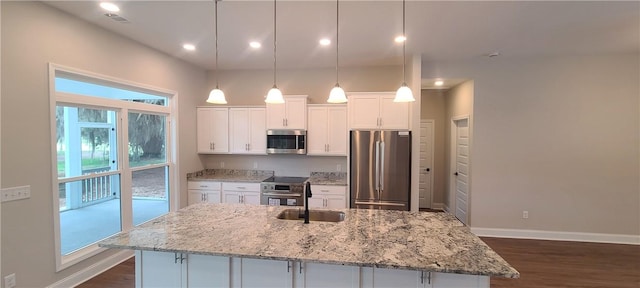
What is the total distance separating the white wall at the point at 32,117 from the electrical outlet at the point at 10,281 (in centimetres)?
4

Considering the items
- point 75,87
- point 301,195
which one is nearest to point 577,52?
point 301,195

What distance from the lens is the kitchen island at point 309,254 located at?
1.76m

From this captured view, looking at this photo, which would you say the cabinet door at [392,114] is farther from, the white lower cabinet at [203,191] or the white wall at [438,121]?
the white lower cabinet at [203,191]

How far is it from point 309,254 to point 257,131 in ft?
11.5

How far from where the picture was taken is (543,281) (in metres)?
3.24

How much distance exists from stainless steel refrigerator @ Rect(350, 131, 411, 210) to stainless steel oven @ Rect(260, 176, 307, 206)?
0.91m

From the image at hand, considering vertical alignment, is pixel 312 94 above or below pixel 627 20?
below

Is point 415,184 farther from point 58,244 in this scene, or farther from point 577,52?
point 58,244

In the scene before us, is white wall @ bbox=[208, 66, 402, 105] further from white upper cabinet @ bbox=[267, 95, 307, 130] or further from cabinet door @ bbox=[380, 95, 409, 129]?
cabinet door @ bbox=[380, 95, 409, 129]

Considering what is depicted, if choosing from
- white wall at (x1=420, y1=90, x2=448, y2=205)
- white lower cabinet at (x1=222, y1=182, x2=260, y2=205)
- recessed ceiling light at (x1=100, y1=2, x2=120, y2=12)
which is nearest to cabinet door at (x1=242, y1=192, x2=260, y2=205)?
A: white lower cabinet at (x1=222, y1=182, x2=260, y2=205)

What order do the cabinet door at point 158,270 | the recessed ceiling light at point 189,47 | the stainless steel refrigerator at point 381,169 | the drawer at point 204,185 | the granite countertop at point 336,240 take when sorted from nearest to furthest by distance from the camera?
the granite countertop at point 336,240
the cabinet door at point 158,270
the recessed ceiling light at point 189,47
the stainless steel refrigerator at point 381,169
the drawer at point 204,185

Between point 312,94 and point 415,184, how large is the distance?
7.79ft

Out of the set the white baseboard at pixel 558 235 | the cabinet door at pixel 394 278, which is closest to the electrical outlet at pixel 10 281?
the cabinet door at pixel 394 278

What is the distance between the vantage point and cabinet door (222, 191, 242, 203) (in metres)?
4.80
